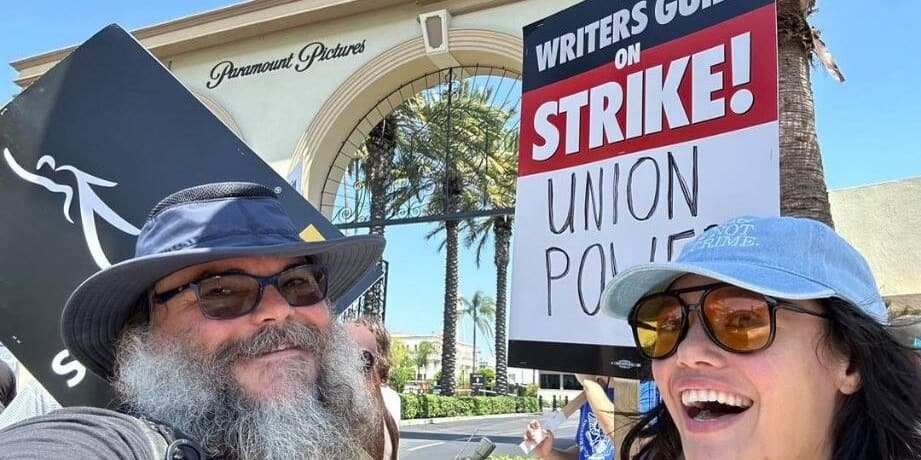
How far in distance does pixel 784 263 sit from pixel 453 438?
17.5 metres

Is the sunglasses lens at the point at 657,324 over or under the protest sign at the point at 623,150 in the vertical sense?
under

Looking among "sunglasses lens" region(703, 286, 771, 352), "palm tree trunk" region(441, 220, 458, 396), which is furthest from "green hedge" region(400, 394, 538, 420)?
"sunglasses lens" region(703, 286, 771, 352)

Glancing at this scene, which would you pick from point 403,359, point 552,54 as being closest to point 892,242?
point 552,54

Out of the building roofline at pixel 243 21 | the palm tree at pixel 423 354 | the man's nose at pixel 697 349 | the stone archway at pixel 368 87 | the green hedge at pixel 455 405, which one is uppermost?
the building roofline at pixel 243 21

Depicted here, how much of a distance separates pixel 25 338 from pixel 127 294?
46 centimetres

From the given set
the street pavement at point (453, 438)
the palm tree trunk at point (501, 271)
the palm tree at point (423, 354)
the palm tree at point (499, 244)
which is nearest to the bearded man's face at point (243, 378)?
the street pavement at point (453, 438)

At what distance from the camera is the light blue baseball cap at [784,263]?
3.76 ft

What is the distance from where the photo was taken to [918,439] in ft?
3.91

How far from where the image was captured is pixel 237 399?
1.50 meters

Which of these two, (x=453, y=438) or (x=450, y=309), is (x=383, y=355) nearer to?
(x=453, y=438)

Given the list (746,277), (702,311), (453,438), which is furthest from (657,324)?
(453,438)

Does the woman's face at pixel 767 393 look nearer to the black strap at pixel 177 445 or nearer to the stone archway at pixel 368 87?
the black strap at pixel 177 445

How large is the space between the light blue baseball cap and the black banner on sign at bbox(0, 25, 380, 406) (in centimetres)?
148

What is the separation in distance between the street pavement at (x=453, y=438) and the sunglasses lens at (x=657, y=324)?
939 centimetres
